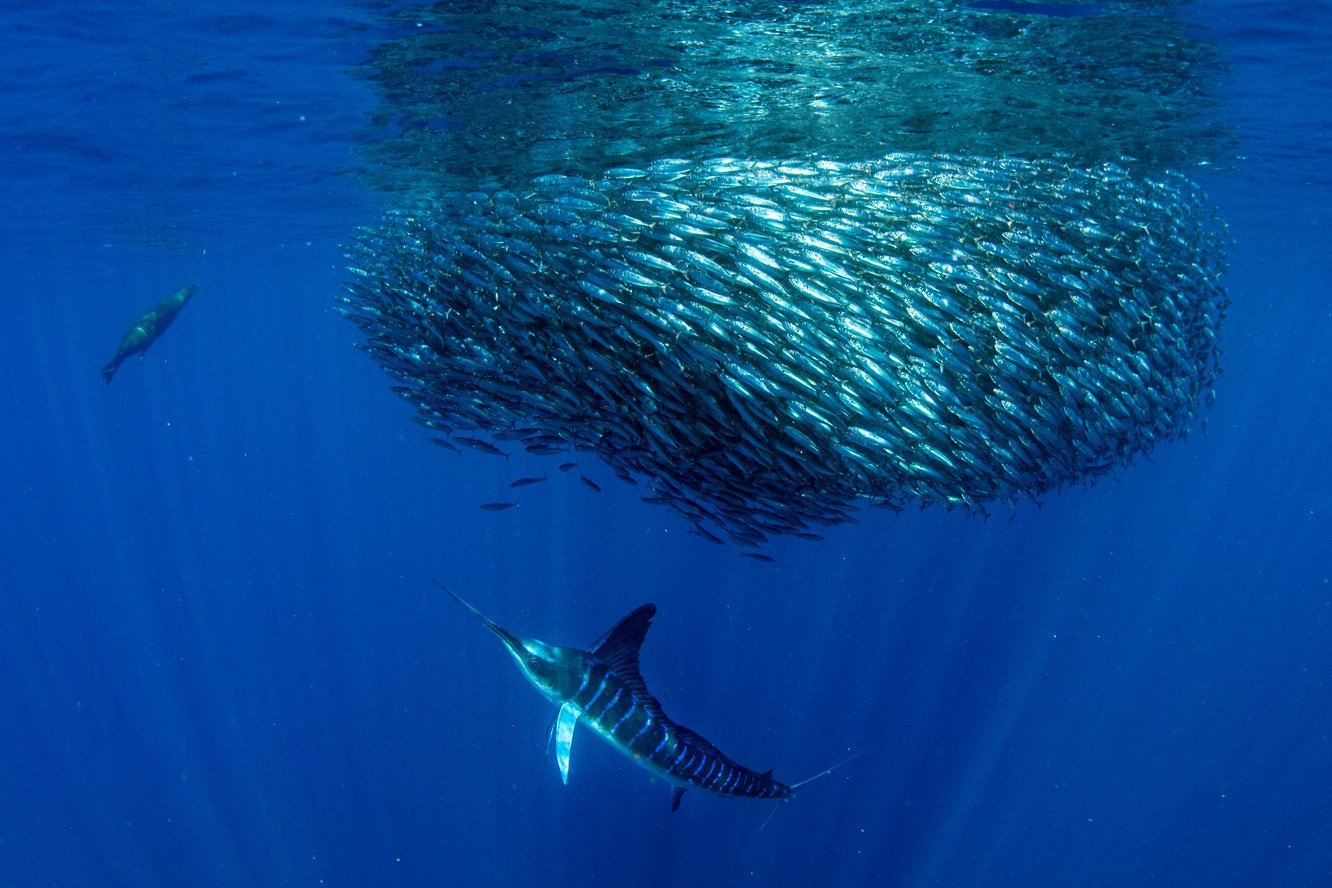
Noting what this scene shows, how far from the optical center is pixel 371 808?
16781 millimetres

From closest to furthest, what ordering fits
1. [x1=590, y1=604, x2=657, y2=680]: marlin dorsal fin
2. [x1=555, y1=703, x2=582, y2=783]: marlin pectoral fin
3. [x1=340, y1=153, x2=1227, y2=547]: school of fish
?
[x1=340, y1=153, x2=1227, y2=547]: school of fish < [x1=555, y1=703, x2=582, y2=783]: marlin pectoral fin < [x1=590, y1=604, x2=657, y2=680]: marlin dorsal fin

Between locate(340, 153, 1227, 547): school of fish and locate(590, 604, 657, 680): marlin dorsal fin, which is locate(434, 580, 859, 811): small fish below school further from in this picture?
locate(340, 153, 1227, 547): school of fish

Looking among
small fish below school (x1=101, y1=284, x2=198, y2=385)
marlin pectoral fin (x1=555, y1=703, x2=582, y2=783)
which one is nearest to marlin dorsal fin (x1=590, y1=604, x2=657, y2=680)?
marlin pectoral fin (x1=555, y1=703, x2=582, y2=783)

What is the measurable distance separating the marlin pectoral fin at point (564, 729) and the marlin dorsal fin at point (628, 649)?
43 centimetres

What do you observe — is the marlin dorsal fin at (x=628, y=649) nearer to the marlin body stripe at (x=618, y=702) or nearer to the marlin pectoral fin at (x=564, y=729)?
the marlin body stripe at (x=618, y=702)

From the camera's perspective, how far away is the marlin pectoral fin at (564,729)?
627 centimetres

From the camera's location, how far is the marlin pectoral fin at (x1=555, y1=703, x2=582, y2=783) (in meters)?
6.27

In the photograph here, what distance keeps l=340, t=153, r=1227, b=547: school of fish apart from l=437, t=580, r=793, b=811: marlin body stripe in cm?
127

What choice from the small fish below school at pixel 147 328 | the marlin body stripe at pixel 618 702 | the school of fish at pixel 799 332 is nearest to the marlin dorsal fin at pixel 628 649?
the marlin body stripe at pixel 618 702

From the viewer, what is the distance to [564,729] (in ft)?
20.9

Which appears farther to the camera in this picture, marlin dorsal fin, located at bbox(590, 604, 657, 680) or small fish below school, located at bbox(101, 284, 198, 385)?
small fish below school, located at bbox(101, 284, 198, 385)

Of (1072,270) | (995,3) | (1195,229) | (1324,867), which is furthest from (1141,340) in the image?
(1324,867)

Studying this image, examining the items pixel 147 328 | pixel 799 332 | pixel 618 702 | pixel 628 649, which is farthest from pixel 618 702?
pixel 147 328

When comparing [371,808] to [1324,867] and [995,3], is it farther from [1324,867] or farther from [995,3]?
[1324,867]
